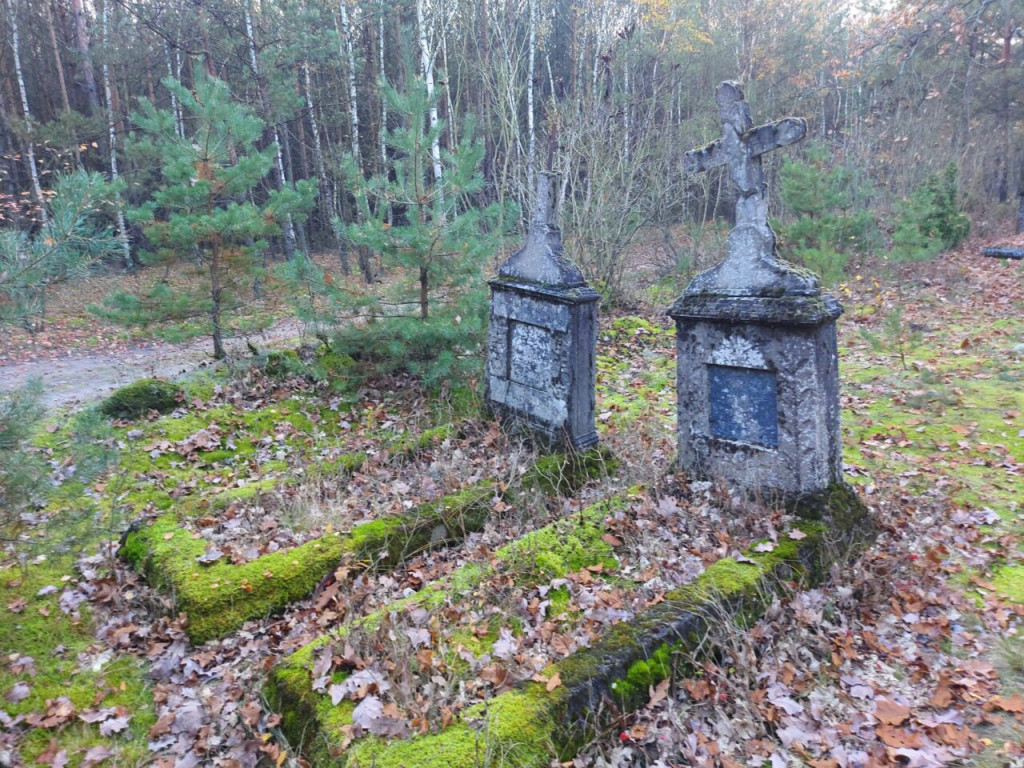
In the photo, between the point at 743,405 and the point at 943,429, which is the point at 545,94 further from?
the point at 743,405

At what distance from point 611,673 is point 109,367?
10504 millimetres

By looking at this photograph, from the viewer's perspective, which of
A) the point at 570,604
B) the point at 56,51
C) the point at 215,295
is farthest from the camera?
the point at 56,51

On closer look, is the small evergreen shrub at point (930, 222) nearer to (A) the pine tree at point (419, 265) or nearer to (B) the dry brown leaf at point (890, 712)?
(A) the pine tree at point (419, 265)

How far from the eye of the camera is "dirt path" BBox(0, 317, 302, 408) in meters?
8.82

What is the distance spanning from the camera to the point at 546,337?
6.06 metres

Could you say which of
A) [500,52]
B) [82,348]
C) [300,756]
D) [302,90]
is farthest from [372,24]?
[300,756]

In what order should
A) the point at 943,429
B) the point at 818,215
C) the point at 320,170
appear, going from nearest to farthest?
1. the point at 943,429
2. the point at 818,215
3. the point at 320,170

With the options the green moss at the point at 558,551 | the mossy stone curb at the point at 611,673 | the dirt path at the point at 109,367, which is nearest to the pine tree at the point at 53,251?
the mossy stone curb at the point at 611,673

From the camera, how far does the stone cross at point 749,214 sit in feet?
15.2

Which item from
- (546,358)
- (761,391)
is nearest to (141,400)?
(546,358)

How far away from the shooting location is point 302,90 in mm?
18812

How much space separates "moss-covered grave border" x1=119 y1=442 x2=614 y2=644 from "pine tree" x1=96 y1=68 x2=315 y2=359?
15.1ft

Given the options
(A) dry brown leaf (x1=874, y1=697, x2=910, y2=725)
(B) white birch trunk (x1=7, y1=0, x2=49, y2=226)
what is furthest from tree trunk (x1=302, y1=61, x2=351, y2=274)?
(A) dry brown leaf (x1=874, y1=697, x2=910, y2=725)

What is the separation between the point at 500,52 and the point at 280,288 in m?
8.03
